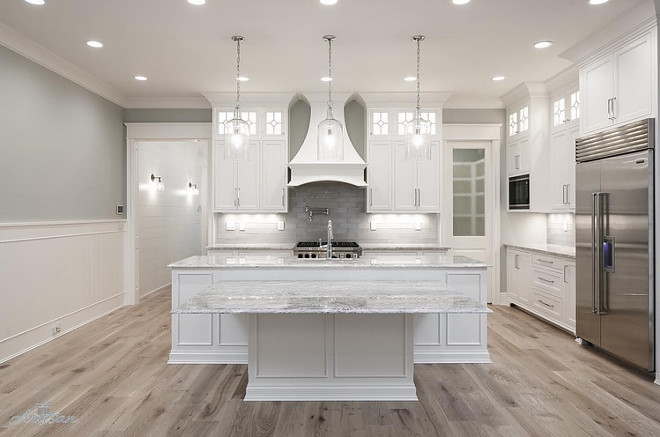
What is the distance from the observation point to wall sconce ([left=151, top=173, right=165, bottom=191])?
6.98m

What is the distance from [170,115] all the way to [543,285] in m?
5.24

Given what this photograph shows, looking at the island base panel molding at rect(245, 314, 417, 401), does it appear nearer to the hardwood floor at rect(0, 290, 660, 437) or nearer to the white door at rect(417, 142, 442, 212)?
the hardwood floor at rect(0, 290, 660, 437)

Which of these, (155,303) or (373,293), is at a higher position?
(373,293)

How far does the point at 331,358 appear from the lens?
3.11m

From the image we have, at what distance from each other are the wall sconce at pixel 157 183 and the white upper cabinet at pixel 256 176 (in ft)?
5.10

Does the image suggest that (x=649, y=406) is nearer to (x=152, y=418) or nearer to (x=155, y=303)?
(x=152, y=418)

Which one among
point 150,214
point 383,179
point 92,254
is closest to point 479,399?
point 383,179

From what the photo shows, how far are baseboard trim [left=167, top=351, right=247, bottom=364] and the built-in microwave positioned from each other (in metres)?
4.01

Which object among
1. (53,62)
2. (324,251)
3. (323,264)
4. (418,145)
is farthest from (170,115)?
(418,145)

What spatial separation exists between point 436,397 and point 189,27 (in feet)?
11.5

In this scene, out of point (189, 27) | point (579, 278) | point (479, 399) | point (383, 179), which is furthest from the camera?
point (383, 179)

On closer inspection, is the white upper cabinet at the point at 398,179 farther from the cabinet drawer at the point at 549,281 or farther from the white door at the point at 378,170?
the cabinet drawer at the point at 549,281

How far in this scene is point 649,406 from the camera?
2961 millimetres

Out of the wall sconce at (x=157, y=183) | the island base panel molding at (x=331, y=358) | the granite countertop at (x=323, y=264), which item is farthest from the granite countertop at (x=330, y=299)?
the wall sconce at (x=157, y=183)
